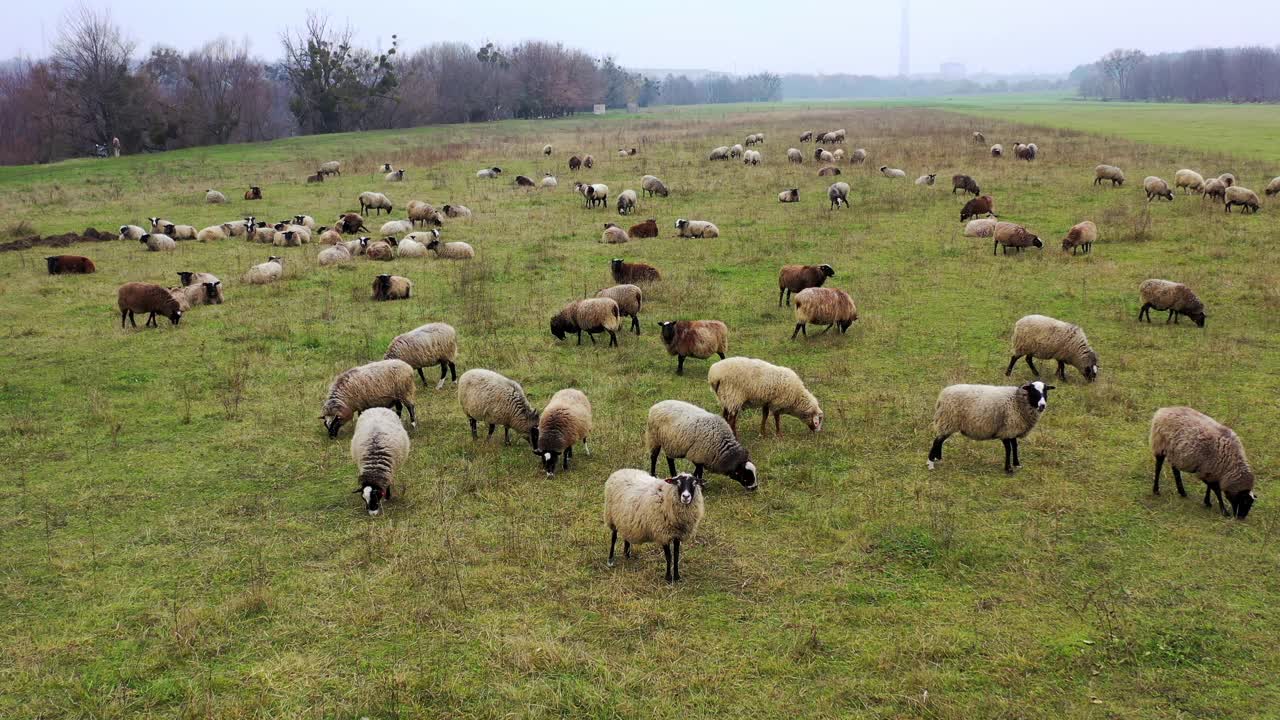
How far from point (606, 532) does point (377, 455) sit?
3248 mm

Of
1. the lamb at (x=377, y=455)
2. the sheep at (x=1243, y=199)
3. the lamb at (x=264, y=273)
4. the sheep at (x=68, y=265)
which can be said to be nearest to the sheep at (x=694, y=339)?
the lamb at (x=377, y=455)

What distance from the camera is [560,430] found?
11.2 meters

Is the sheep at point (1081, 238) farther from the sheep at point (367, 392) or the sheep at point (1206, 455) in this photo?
the sheep at point (367, 392)

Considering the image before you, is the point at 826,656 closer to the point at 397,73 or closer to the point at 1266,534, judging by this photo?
the point at 1266,534

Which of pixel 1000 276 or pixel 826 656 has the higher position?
pixel 1000 276

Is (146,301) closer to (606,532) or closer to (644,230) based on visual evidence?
(606,532)

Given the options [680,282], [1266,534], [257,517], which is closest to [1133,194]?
[680,282]

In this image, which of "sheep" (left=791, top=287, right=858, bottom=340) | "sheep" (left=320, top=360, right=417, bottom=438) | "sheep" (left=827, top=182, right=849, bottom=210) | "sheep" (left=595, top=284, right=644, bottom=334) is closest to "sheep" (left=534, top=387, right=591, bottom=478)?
"sheep" (left=320, top=360, right=417, bottom=438)

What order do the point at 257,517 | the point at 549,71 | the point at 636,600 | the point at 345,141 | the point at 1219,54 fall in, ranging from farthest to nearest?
1. the point at 1219,54
2. the point at 549,71
3. the point at 345,141
4. the point at 257,517
5. the point at 636,600

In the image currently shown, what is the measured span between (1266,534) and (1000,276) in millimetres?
13155

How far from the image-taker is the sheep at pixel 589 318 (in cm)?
1650

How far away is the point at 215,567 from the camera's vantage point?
28.8 feet

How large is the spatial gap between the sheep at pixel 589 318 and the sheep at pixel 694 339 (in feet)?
6.14

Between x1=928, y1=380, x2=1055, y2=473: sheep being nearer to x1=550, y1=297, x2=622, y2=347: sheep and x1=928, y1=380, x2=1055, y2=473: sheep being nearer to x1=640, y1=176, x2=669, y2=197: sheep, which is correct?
x1=550, y1=297, x2=622, y2=347: sheep
